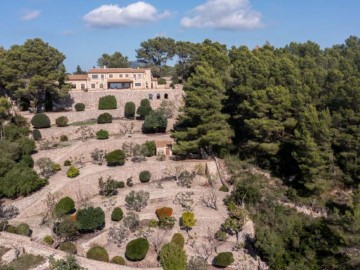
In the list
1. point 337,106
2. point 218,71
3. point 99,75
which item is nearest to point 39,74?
point 99,75

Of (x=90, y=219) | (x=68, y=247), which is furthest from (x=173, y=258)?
(x=90, y=219)

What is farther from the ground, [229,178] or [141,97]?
[141,97]

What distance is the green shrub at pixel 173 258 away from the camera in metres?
22.9

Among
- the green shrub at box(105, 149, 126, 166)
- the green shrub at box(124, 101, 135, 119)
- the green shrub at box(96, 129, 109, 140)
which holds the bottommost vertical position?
the green shrub at box(105, 149, 126, 166)

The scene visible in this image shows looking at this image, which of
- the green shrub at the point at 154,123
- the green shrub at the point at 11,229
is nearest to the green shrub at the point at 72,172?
the green shrub at the point at 11,229

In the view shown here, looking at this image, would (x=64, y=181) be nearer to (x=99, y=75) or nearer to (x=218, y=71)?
(x=218, y=71)

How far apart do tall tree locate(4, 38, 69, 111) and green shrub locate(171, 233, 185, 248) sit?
2775 centimetres

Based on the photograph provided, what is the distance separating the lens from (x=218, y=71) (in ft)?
145

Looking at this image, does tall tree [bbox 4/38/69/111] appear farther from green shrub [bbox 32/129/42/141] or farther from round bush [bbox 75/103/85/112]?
green shrub [bbox 32/129/42/141]

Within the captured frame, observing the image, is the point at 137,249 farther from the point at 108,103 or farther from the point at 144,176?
the point at 108,103

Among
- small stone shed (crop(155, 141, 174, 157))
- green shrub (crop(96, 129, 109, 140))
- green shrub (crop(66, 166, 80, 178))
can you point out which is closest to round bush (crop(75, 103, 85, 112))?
green shrub (crop(96, 129, 109, 140))

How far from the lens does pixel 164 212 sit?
98.0 feet

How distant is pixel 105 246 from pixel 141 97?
92.8 feet

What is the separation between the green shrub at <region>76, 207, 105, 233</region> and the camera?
2777 cm
